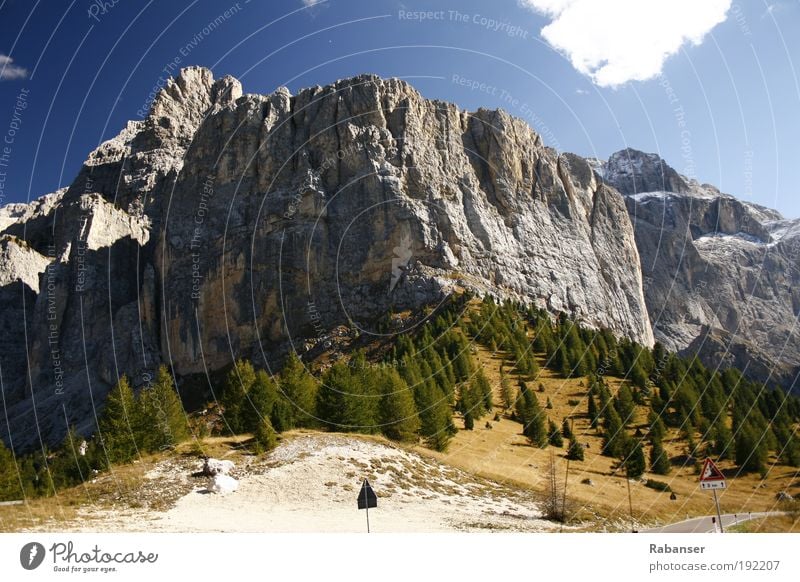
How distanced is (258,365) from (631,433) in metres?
67.1

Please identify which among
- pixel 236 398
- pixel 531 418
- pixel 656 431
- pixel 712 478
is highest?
pixel 236 398

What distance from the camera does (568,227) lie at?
465 ft

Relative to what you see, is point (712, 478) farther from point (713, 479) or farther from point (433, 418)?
point (433, 418)

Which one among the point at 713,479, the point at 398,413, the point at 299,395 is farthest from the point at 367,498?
the point at 299,395

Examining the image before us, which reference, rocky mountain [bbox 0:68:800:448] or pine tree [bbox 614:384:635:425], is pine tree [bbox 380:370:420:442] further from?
rocky mountain [bbox 0:68:800:448]

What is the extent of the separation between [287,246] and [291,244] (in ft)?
2.87

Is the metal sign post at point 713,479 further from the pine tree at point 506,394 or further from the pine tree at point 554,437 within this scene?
the pine tree at point 506,394

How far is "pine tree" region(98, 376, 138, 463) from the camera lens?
30.4 m

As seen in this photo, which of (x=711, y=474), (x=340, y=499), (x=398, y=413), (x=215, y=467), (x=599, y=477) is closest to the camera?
(x=711, y=474)

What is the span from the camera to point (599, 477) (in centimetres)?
4347

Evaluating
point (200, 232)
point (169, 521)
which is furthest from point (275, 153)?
point (169, 521)

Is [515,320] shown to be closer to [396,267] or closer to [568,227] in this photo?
[396,267]

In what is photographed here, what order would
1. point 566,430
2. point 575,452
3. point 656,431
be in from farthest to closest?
point 566,430 → point 656,431 → point 575,452

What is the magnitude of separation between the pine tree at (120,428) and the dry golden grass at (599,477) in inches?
741
